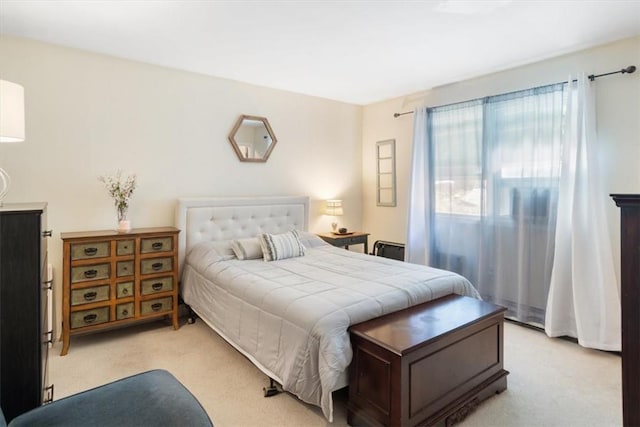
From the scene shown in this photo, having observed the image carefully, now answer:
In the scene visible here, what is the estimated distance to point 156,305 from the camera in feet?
10.5

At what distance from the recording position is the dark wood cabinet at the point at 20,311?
133cm

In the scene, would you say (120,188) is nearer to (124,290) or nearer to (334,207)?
(124,290)

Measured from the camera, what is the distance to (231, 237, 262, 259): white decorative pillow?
3.37 meters

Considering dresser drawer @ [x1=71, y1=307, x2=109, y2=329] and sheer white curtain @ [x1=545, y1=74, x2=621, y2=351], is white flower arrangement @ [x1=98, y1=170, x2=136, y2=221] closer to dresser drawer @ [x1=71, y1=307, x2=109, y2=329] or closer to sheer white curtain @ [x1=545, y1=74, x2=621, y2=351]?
dresser drawer @ [x1=71, y1=307, x2=109, y2=329]

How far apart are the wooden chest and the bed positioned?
0.12m

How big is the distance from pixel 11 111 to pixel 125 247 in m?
1.62

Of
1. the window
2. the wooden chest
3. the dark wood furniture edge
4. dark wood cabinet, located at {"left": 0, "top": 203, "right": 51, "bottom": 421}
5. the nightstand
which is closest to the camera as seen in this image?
dark wood cabinet, located at {"left": 0, "top": 203, "right": 51, "bottom": 421}

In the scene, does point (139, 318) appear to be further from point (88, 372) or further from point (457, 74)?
point (457, 74)

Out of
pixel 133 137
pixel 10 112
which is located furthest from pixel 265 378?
pixel 133 137

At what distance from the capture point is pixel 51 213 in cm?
303

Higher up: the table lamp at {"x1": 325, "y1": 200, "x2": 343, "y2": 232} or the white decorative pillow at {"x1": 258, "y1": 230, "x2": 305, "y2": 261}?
the table lamp at {"x1": 325, "y1": 200, "x2": 343, "y2": 232}

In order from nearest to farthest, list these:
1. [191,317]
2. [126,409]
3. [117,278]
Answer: [126,409] < [117,278] < [191,317]

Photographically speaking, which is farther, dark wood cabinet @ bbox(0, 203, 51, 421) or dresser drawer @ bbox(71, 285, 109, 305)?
dresser drawer @ bbox(71, 285, 109, 305)

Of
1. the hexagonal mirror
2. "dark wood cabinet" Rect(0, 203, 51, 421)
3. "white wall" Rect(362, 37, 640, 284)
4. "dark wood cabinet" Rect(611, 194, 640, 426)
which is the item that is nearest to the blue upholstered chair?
"dark wood cabinet" Rect(0, 203, 51, 421)
